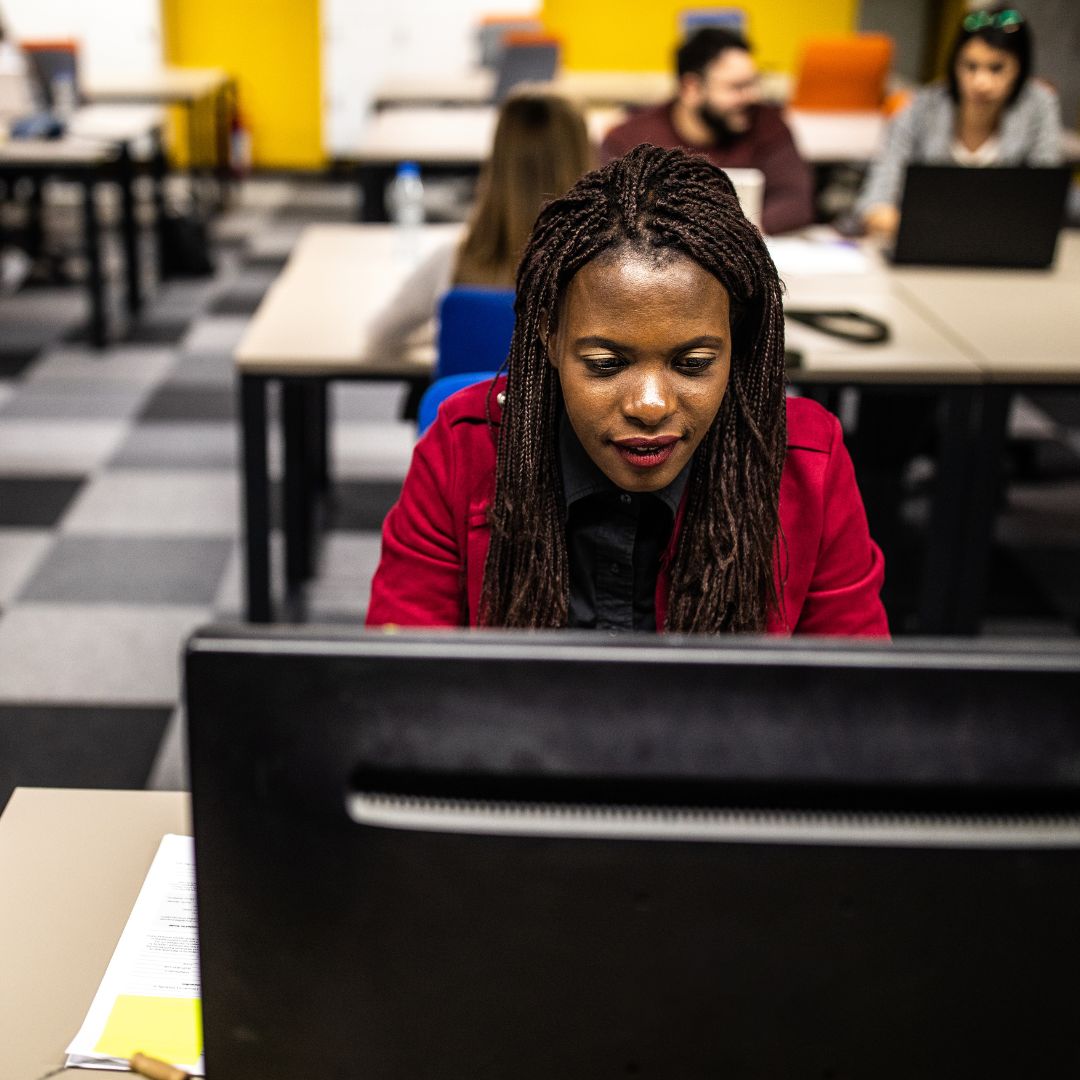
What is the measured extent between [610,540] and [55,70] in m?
6.21

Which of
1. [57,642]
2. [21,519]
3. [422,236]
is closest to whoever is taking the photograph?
[57,642]

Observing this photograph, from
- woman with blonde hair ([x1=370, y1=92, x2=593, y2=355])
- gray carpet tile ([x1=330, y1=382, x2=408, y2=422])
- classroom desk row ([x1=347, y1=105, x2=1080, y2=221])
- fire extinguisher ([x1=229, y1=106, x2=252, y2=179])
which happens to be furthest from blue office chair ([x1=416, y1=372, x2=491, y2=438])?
fire extinguisher ([x1=229, y1=106, x2=252, y2=179])

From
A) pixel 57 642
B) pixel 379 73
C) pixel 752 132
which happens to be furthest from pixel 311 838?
pixel 379 73

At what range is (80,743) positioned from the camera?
→ 2.53 meters

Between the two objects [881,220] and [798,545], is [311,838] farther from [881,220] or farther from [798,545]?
[881,220]

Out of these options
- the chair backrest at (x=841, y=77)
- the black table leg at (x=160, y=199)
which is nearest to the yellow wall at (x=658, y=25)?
the chair backrest at (x=841, y=77)

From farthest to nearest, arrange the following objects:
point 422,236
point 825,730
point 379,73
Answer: point 379,73 → point 422,236 → point 825,730

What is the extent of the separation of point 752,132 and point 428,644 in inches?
142

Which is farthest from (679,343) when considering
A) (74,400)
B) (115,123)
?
(115,123)

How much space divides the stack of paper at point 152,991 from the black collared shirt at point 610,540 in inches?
15.7

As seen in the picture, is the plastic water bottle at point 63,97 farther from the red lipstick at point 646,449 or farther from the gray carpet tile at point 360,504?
the red lipstick at point 646,449

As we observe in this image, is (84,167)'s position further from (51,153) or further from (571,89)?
(571,89)

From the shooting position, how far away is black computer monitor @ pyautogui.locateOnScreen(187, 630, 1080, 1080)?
448 mm

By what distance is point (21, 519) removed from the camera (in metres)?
3.56
